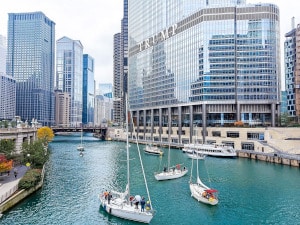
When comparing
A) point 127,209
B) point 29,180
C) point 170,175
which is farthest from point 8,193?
point 170,175

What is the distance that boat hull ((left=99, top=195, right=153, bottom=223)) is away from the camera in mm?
40772

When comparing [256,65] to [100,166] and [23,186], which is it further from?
[23,186]

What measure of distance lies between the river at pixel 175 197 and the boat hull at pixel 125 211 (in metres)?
0.80

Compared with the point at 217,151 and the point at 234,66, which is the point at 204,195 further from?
the point at 234,66

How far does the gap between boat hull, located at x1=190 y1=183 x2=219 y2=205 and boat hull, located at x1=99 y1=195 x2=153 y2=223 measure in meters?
13.2

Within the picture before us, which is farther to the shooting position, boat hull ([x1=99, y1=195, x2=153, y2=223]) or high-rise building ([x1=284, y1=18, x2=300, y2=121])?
high-rise building ([x1=284, y1=18, x2=300, y2=121])

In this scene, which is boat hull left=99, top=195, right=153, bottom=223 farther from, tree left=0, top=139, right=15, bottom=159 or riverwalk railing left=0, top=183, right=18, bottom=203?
tree left=0, top=139, right=15, bottom=159

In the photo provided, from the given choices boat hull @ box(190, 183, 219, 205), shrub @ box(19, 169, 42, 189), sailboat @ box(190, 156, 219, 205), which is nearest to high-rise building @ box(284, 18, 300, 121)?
boat hull @ box(190, 183, 219, 205)

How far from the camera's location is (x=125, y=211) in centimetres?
4244

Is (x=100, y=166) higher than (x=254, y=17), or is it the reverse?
(x=254, y=17)

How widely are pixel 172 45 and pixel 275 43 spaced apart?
A: 57547mm

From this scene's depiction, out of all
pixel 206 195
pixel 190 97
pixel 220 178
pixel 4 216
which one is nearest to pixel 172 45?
pixel 190 97

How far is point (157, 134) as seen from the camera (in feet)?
580

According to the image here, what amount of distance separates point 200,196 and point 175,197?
525 cm
